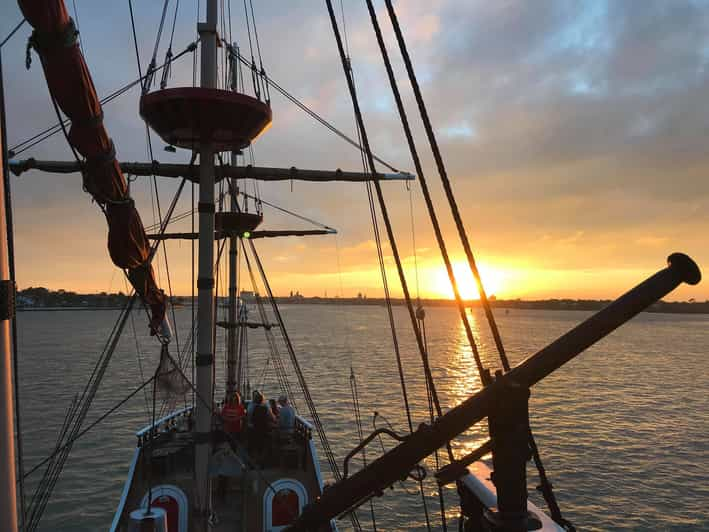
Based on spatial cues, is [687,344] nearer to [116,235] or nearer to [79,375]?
[79,375]

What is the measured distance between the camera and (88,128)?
5.69m

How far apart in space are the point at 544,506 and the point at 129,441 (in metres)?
26.0

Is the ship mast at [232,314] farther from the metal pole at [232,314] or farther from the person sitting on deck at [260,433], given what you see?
the person sitting on deck at [260,433]

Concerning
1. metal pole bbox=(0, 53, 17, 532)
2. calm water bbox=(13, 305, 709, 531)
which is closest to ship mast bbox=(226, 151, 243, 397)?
calm water bbox=(13, 305, 709, 531)

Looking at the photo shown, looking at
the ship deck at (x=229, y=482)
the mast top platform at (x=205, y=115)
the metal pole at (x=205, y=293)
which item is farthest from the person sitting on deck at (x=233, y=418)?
the mast top platform at (x=205, y=115)

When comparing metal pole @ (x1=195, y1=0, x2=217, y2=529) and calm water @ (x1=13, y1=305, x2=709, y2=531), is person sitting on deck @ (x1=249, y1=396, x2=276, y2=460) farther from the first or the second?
calm water @ (x1=13, y1=305, x2=709, y2=531)

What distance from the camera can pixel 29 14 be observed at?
4.42 metres

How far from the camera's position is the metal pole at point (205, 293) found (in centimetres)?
909

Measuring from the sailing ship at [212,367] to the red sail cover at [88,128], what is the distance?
0.02 metres

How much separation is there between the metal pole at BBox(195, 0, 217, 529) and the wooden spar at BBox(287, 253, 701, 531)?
21.2 feet

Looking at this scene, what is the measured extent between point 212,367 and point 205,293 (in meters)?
1.60

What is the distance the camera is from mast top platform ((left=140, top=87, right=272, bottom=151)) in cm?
802

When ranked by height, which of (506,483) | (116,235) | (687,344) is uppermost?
(116,235)

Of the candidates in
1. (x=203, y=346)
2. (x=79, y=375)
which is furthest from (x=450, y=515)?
(x=79, y=375)
